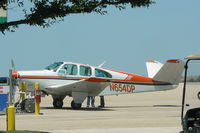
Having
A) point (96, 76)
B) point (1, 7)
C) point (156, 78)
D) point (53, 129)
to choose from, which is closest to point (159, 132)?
point (53, 129)

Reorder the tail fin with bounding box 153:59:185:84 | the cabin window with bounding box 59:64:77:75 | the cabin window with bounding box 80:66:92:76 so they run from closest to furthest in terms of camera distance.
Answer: the cabin window with bounding box 59:64:77:75, the cabin window with bounding box 80:66:92:76, the tail fin with bounding box 153:59:185:84

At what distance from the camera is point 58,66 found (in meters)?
23.7

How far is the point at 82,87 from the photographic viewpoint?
75.9 ft

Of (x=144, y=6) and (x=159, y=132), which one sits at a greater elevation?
(x=144, y=6)

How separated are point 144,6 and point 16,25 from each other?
9.91 ft

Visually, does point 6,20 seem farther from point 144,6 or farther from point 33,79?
point 33,79

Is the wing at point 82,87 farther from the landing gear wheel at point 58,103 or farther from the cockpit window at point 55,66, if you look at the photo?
the cockpit window at point 55,66

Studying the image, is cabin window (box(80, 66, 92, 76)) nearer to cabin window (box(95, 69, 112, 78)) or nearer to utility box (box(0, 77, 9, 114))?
cabin window (box(95, 69, 112, 78))

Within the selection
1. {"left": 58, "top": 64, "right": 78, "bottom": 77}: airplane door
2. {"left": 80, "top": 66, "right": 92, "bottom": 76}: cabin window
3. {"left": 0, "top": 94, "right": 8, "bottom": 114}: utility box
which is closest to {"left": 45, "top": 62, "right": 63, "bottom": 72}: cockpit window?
{"left": 58, "top": 64, "right": 78, "bottom": 77}: airplane door

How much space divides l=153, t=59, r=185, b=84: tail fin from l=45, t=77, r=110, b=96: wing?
12.5 ft

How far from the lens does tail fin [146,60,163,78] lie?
2734 cm

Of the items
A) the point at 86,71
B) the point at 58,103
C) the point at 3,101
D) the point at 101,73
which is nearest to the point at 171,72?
the point at 101,73

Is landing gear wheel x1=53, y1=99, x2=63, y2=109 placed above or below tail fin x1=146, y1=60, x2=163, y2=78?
below

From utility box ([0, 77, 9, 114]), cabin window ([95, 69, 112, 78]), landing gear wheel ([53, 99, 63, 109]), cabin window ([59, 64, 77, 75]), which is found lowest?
landing gear wheel ([53, 99, 63, 109])
